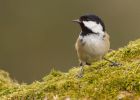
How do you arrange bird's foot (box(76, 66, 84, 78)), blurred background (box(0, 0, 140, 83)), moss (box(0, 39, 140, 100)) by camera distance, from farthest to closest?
blurred background (box(0, 0, 140, 83)) < bird's foot (box(76, 66, 84, 78)) < moss (box(0, 39, 140, 100))

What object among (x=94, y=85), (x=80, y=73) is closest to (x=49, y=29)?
(x=80, y=73)

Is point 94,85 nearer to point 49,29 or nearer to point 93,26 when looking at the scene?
point 93,26

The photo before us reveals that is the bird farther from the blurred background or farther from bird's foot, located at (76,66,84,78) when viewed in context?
the blurred background

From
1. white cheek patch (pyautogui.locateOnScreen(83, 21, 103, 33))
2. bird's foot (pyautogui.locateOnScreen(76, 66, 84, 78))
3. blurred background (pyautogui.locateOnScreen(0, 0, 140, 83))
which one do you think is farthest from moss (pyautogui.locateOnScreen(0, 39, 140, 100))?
blurred background (pyautogui.locateOnScreen(0, 0, 140, 83))

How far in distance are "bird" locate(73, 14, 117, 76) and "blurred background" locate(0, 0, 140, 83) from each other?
31.3 feet

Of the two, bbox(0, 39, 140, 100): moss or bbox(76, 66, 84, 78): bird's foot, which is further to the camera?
bbox(76, 66, 84, 78): bird's foot

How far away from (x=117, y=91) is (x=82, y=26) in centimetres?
100

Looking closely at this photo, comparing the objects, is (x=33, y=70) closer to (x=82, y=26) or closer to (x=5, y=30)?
(x=5, y=30)

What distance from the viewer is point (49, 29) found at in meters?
19.9

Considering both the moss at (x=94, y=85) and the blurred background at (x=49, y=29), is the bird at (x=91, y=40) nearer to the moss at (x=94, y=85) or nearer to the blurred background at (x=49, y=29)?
the moss at (x=94, y=85)

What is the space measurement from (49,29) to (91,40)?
13078mm

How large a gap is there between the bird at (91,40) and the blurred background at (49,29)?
9552 millimetres

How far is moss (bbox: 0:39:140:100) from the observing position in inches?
242

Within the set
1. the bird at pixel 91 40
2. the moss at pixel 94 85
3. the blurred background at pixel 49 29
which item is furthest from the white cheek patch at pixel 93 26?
the blurred background at pixel 49 29
